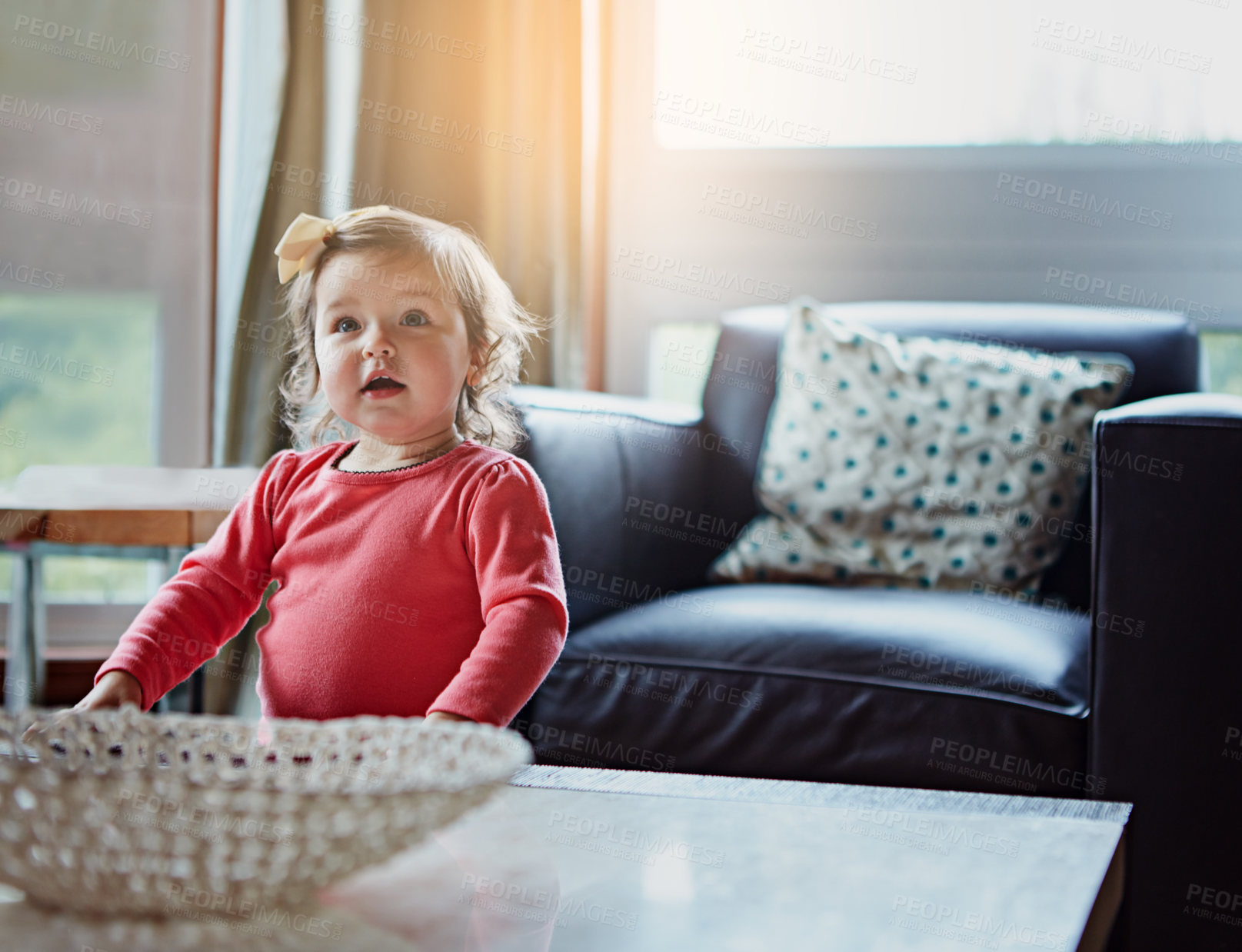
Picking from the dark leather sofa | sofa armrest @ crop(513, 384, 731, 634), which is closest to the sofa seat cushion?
the dark leather sofa

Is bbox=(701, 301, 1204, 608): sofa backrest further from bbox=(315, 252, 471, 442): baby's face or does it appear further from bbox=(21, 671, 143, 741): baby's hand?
bbox=(21, 671, 143, 741): baby's hand

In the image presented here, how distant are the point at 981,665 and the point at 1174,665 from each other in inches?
7.7

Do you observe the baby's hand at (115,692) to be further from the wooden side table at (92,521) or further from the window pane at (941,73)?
the window pane at (941,73)

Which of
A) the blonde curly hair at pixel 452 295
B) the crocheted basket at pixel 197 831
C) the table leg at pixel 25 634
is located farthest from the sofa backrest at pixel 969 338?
the crocheted basket at pixel 197 831

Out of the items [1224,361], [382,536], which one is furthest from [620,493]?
[1224,361]

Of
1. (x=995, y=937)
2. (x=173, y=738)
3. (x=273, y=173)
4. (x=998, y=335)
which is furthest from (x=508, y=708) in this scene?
(x=273, y=173)

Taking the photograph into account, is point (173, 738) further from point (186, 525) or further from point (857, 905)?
point (186, 525)

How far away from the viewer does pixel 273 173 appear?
2.12 meters

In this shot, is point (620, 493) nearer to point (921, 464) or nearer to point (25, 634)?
point (921, 464)

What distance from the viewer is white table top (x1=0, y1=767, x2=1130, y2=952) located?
0.52m

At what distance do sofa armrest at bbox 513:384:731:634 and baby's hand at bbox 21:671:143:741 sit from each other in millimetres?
758

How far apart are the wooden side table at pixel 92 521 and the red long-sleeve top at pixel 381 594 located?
620 millimetres

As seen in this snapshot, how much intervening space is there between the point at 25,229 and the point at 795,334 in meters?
1.57

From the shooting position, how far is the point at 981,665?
1.32 metres
